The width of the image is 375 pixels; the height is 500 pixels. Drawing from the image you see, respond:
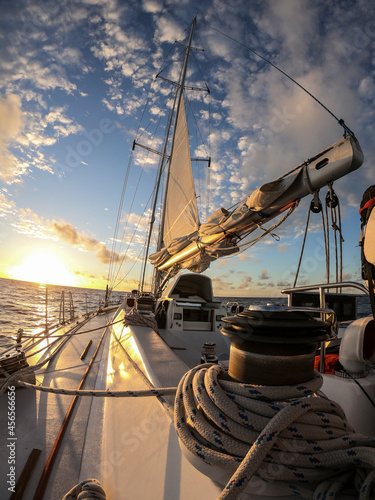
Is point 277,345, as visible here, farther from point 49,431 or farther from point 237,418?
point 49,431

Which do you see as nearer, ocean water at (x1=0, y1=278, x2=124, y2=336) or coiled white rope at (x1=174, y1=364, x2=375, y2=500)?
coiled white rope at (x1=174, y1=364, x2=375, y2=500)

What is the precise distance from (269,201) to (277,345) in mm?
2723

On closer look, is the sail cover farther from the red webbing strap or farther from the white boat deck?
the red webbing strap

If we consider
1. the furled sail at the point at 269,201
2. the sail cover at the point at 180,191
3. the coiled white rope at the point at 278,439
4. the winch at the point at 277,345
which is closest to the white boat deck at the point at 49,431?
the coiled white rope at the point at 278,439

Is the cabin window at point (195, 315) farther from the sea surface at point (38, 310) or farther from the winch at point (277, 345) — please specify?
the winch at point (277, 345)

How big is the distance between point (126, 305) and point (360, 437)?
6.57 meters

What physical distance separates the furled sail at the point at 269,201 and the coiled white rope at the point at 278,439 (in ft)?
7.86

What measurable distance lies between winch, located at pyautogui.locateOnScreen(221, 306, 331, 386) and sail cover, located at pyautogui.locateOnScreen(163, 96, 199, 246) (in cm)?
793

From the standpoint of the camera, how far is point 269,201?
338 centimetres

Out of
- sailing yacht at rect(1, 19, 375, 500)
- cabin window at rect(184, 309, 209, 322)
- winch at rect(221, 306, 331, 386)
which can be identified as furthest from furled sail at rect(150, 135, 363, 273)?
winch at rect(221, 306, 331, 386)

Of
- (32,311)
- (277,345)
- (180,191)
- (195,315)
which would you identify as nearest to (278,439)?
(277,345)

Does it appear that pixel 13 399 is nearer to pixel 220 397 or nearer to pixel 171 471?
pixel 171 471

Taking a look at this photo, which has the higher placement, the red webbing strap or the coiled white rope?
the red webbing strap

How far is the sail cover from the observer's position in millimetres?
9443
